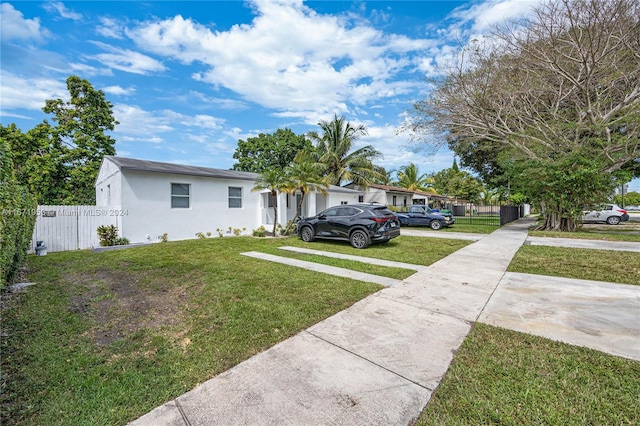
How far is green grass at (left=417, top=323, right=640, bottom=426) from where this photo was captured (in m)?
1.89

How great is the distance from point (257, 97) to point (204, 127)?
5.30 meters

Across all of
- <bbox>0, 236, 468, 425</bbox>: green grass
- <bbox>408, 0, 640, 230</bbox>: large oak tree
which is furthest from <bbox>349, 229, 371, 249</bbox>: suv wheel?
<bbox>408, 0, 640, 230</bbox>: large oak tree

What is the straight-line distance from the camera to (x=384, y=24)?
10.6m

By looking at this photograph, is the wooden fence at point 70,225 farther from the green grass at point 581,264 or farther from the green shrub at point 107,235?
the green grass at point 581,264

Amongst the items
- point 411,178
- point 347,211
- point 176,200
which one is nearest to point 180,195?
point 176,200

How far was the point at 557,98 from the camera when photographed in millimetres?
12883

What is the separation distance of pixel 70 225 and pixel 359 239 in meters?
10.8

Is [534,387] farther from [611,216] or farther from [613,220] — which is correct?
[613,220]

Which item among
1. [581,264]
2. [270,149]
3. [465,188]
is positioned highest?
[270,149]

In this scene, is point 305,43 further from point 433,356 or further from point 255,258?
point 433,356

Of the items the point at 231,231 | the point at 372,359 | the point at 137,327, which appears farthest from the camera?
the point at 231,231

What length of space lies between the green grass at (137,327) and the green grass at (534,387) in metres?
1.80

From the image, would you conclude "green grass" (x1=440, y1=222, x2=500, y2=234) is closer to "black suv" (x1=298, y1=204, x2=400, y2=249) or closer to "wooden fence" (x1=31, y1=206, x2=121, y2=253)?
"black suv" (x1=298, y1=204, x2=400, y2=249)

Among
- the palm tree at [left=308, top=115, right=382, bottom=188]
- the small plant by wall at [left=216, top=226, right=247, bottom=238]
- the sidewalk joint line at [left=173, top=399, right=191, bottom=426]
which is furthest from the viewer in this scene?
the palm tree at [left=308, top=115, right=382, bottom=188]
